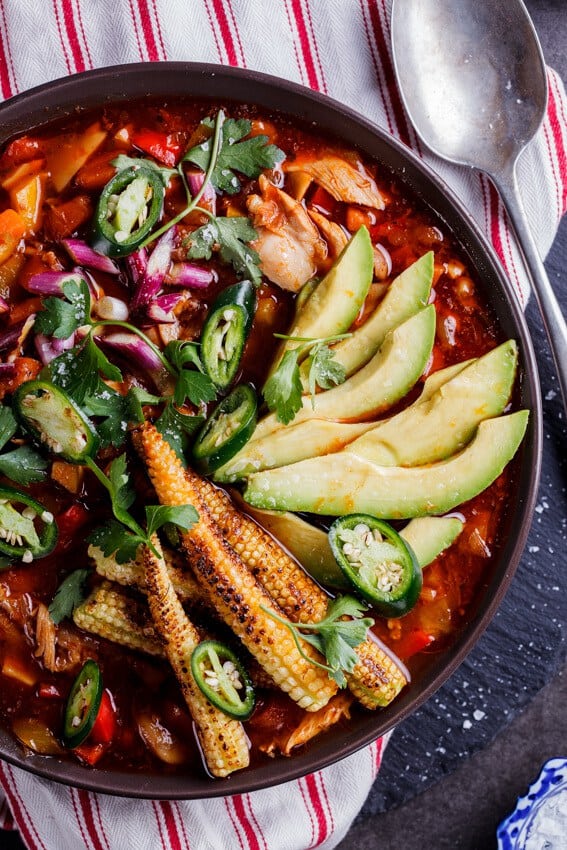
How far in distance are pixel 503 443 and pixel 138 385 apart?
132 centimetres

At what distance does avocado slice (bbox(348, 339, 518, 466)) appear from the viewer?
10.1 ft

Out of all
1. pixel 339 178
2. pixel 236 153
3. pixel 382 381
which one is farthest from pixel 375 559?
pixel 236 153

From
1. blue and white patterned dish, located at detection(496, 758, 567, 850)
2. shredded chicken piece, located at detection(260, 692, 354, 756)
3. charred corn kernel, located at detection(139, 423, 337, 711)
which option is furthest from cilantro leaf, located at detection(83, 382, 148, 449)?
blue and white patterned dish, located at detection(496, 758, 567, 850)

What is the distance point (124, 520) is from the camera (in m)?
2.96

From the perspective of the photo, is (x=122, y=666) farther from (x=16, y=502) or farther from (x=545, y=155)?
(x=545, y=155)

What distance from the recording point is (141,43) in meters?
3.52

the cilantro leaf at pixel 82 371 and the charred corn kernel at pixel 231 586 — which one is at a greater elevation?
the cilantro leaf at pixel 82 371

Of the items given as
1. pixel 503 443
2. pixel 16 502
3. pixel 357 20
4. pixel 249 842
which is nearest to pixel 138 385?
pixel 16 502

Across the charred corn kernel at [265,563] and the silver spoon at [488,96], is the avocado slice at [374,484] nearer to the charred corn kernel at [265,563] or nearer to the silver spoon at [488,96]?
the charred corn kernel at [265,563]

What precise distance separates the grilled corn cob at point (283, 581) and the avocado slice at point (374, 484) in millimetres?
144

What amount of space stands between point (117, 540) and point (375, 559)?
34.3 inches

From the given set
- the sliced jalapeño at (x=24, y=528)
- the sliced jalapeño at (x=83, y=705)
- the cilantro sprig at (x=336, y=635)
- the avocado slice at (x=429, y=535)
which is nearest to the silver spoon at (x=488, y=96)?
the avocado slice at (x=429, y=535)

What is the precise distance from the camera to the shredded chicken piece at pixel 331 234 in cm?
327

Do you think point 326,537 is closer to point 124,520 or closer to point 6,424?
point 124,520
